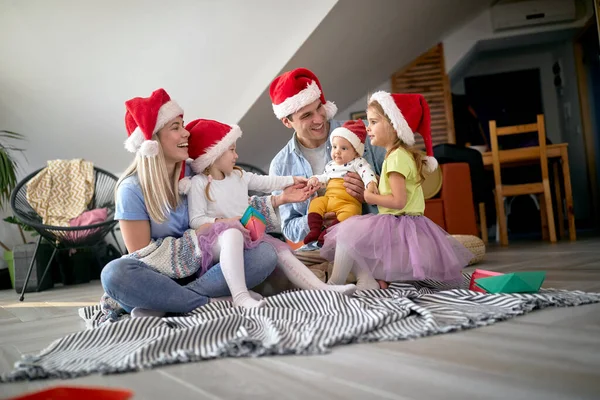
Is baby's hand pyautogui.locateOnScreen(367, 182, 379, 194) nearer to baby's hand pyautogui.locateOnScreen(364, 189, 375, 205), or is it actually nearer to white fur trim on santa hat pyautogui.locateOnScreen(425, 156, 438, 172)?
baby's hand pyautogui.locateOnScreen(364, 189, 375, 205)

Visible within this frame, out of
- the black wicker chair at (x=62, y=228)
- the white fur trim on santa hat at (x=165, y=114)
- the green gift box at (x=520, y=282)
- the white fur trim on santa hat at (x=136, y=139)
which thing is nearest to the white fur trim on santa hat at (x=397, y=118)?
the green gift box at (x=520, y=282)

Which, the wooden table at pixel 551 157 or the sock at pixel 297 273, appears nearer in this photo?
the sock at pixel 297 273

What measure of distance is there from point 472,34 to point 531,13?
0.64 m

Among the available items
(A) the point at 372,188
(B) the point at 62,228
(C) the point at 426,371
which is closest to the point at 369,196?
(A) the point at 372,188

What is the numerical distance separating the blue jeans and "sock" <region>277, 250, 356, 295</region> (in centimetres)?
7

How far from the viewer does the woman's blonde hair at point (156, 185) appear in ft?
6.81

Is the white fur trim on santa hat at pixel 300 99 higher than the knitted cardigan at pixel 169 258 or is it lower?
higher

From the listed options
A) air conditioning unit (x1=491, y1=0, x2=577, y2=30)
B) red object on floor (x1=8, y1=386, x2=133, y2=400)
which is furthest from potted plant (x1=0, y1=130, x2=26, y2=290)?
air conditioning unit (x1=491, y1=0, x2=577, y2=30)

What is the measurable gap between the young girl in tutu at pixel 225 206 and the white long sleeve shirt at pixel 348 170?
10 cm

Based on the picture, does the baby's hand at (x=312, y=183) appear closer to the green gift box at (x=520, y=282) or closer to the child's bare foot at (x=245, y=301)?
the child's bare foot at (x=245, y=301)

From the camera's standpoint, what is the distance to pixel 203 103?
4824 millimetres

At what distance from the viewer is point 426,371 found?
1.08 m

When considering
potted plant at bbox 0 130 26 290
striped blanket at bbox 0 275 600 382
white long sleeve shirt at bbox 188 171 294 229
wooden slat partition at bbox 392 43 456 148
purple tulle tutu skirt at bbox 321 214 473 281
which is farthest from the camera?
wooden slat partition at bbox 392 43 456 148

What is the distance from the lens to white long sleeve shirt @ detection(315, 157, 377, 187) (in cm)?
233
